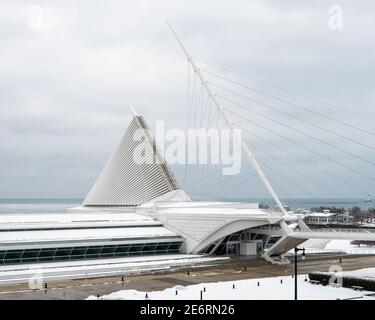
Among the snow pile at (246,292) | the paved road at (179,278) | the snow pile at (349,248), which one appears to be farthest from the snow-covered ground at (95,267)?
the snow pile at (349,248)

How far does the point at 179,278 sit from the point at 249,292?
22.4 ft

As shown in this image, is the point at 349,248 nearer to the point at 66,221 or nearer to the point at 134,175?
the point at 134,175

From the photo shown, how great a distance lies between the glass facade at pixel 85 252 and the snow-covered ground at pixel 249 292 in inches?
632

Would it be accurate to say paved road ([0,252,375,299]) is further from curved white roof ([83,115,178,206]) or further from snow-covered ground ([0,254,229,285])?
curved white roof ([83,115,178,206])

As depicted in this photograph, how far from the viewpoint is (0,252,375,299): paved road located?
29.9 meters

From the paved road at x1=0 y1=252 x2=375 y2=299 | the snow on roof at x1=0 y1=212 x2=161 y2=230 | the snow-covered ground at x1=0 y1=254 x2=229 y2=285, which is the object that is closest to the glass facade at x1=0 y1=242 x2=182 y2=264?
the snow-covered ground at x1=0 y1=254 x2=229 y2=285

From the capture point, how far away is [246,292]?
29.8 metres

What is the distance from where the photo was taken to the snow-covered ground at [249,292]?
27.9 m

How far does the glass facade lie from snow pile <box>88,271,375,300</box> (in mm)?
15946

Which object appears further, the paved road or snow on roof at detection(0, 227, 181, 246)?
snow on roof at detection(0, 227, 181, 246)

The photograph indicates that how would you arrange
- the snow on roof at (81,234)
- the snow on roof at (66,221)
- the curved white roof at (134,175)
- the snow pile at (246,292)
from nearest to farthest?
the snow pile at (246,292)
the snow on roof at (81,234)
the snow on roof at (66,221)
the curved white roof at (134,175)

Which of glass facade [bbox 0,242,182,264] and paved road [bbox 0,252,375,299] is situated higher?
glass facade [bbox 0,242,182,264]

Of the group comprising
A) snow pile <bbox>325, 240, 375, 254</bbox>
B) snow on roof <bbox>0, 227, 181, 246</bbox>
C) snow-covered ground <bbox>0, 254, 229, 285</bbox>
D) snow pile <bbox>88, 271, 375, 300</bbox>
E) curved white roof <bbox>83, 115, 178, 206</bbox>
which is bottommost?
snow pile <bbox>325, 240, 375, 254</bbox>

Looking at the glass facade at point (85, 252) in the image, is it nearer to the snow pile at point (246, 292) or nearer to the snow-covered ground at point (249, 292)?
the snow pile at point (246, 292)
